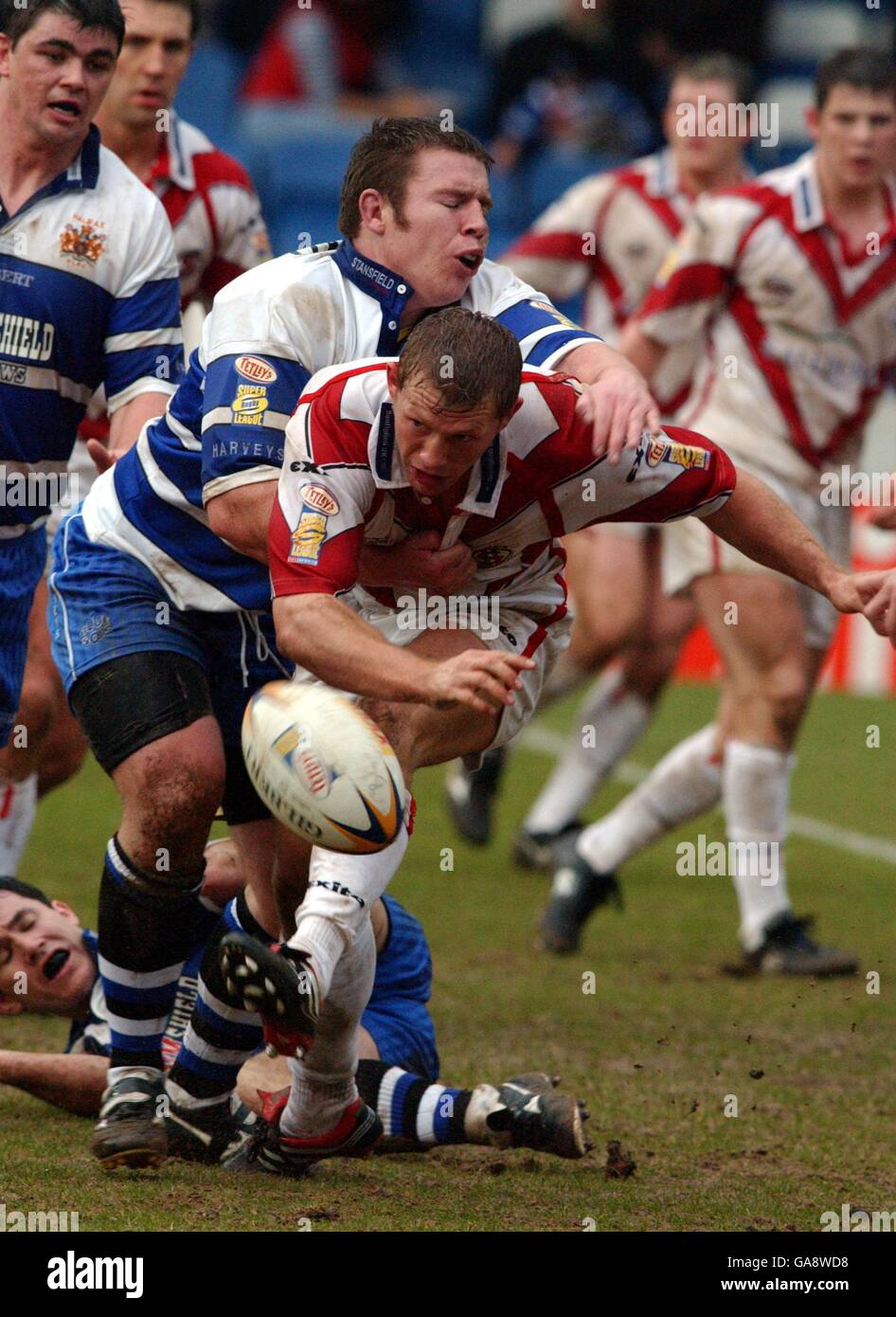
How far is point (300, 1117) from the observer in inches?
161

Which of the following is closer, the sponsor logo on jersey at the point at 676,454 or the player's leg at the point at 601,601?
the sponsor logo on jersey at the point at 676,454

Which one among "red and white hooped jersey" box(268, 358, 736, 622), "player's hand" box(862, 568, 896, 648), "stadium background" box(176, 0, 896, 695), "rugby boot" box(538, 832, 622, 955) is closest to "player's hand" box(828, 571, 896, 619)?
"player's hand" box(862, 568, 896, 648)

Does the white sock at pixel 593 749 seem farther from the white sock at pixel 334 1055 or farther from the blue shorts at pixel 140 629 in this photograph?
the white sock at pixel 334 1055

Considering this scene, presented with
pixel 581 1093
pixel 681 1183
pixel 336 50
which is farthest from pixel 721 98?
pixel 336 50

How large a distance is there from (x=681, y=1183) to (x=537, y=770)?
706cm

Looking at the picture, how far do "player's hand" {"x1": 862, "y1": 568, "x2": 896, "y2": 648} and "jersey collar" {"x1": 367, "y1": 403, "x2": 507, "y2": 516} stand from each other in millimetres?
773

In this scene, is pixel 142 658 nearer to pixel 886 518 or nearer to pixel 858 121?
pixel 886 518

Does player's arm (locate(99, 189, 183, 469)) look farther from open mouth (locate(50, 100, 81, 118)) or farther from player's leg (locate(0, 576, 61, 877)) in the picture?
player's leg (locate(0, 576, 61, 877))

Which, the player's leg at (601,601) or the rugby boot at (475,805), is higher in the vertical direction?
the player's leg at (601,601)

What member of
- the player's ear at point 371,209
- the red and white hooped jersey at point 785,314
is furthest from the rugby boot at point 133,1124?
the red and white hooped jersey at point 785,314

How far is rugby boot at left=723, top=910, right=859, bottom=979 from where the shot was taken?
6.54m

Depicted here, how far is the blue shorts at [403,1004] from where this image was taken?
15.1 feet

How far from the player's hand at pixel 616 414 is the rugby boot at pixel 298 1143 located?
Result: 143 cm

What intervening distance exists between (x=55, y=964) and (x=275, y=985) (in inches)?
48.7
